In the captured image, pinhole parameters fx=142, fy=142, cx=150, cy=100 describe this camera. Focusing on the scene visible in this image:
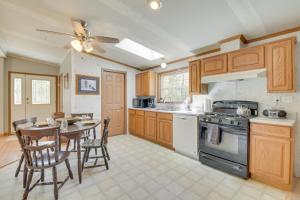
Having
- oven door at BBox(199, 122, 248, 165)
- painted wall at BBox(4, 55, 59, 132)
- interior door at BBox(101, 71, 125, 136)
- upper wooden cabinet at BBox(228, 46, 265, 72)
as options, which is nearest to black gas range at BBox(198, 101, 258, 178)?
oven door at BBox(199, 122, 248, 165)

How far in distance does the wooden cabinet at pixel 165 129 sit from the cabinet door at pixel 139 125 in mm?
693

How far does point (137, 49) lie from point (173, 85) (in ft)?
4.81

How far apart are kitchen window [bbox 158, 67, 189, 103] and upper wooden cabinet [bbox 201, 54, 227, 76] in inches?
35.3

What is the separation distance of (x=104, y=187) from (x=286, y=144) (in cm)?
251

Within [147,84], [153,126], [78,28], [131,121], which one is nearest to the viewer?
[78,28]

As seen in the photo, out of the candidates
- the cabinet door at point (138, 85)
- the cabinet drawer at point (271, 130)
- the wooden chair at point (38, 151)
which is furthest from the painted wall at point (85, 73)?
the cabinet drawer at point (271, 130)

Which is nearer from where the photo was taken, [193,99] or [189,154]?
[189,154]

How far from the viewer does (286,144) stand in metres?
1.86

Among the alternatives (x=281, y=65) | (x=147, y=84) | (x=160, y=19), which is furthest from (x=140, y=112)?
(x=281, y=65)

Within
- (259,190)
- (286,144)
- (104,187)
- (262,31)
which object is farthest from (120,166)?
(262,31)

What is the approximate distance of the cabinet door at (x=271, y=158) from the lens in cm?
186

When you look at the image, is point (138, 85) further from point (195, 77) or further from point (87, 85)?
point (195, 77)

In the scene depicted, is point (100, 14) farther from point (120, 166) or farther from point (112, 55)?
point (120, 166)

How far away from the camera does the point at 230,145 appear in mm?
2350
